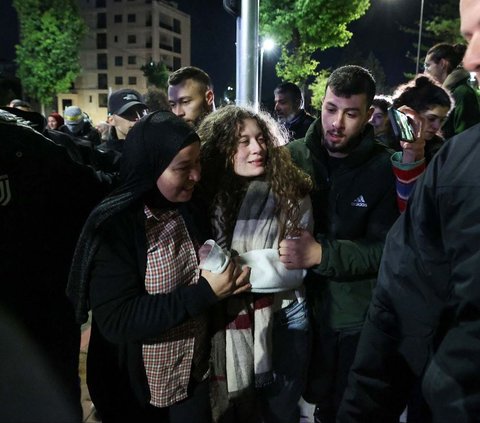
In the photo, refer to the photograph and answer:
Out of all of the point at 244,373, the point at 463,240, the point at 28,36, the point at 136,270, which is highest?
the point at 28,36

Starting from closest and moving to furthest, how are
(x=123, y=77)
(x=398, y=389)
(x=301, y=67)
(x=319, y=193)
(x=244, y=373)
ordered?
(x=398, y=389), (x=244, y=373), (x=319, y=193), (x=301, y=67), (x=123, y=77)

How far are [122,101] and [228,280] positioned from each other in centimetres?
357

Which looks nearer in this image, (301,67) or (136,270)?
(136,270)

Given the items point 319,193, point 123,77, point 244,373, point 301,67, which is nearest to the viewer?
point 244,373

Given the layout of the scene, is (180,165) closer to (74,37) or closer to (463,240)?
(463,240)

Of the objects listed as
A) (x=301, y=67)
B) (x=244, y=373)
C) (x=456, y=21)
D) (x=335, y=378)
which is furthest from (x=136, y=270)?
(x=456, y=21)

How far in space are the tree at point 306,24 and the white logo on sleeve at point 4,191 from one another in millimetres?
23991

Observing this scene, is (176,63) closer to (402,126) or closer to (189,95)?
(189,95)

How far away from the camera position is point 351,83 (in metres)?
2.73

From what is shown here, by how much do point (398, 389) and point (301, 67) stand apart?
82.2 ft

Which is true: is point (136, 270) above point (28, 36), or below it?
below

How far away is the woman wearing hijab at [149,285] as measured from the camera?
1.88 m

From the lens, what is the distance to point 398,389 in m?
1.51

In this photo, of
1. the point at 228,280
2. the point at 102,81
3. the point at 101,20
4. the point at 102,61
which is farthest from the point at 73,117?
the point at 101,20
